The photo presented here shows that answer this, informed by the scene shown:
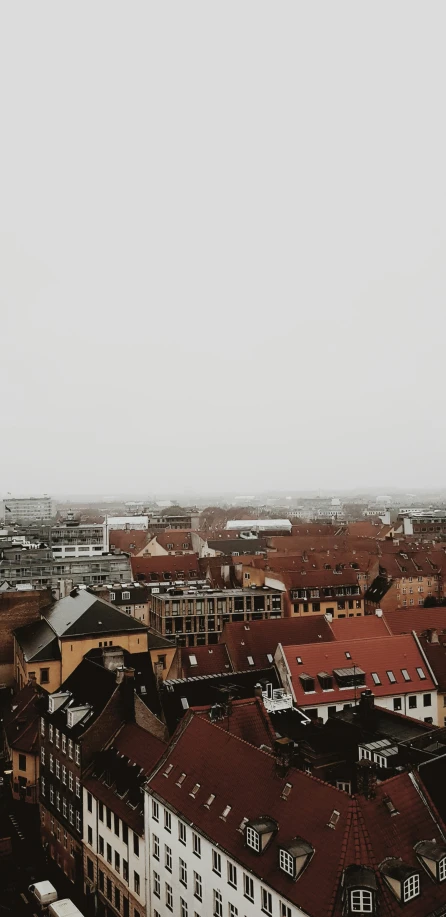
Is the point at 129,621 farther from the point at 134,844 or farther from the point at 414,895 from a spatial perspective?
the point at 414,895

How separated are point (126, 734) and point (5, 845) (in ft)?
40.4

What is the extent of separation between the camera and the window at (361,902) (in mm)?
26062

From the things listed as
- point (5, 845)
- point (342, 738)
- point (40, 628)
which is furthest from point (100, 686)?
point (40, 628)

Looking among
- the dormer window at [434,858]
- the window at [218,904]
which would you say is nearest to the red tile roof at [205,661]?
the window at [218,904]

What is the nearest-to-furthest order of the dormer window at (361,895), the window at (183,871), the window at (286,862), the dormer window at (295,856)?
the dormer window at (361,895), the dormer window at (295,856), the window at (286,862), the window at (183,871)

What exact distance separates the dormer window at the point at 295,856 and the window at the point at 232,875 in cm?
363

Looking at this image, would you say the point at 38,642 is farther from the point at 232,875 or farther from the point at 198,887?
the point at 232,875

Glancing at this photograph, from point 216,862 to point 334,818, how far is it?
25.4 feet

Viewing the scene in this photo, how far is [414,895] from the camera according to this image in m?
27.0

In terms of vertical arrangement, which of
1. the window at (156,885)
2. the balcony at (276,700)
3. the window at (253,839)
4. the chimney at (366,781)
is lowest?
the window at (156,885)

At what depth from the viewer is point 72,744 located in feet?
161

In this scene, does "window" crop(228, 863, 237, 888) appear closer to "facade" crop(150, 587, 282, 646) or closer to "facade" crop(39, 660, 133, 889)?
"facade" crop(39, 660, 133, 889)

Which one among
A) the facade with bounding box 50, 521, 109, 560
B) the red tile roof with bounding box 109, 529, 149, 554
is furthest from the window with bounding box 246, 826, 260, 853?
the red tile roof with bounding box 109, 529, 149, 554

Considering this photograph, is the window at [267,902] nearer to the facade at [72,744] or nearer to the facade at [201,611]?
the facade at [72,744]
